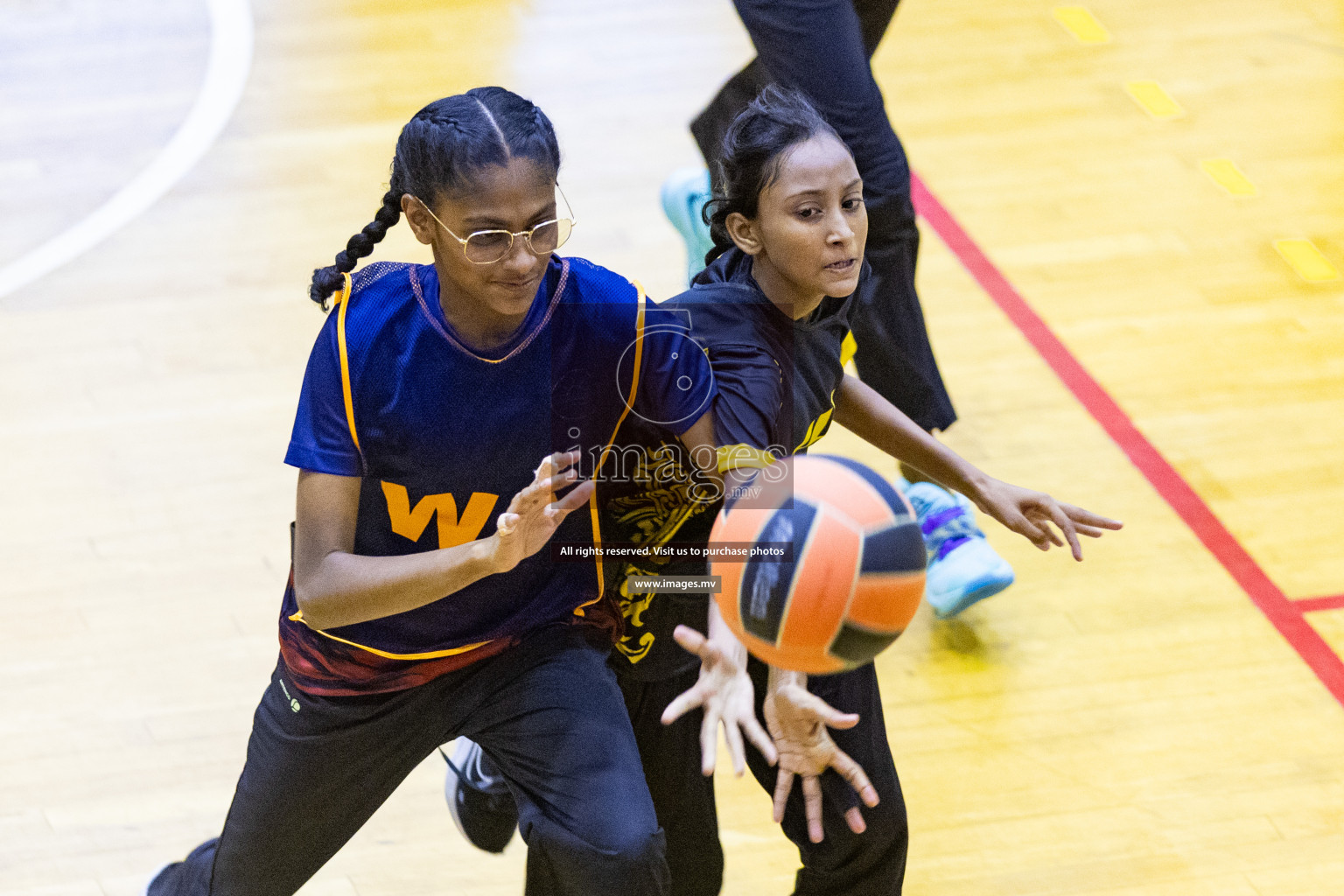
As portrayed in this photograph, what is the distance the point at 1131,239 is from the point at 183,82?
325cm

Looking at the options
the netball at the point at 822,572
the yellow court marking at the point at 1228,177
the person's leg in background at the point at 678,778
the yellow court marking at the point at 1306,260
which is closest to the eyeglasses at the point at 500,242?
the netball at the point at 822,572

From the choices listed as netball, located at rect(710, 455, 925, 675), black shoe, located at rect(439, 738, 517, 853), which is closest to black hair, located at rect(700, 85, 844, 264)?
netball, located at rect(710, 455, 925, 675)

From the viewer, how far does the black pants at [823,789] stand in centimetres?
229

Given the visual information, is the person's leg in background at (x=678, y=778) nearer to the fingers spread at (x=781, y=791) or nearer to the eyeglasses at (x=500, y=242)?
the fingers spread at (x=781, y=791)

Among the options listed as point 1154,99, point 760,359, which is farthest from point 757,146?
point 1154,99

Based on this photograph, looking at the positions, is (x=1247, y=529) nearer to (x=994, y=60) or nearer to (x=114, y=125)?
(x=994, y=60)

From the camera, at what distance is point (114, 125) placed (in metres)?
5.18

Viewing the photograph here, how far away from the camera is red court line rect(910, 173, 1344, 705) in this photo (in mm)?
3336

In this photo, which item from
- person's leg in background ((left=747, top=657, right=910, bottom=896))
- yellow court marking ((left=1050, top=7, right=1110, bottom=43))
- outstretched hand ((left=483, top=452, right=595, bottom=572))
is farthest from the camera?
yellow court marking ((left=1050, top=7, right=1110, bottom=43))

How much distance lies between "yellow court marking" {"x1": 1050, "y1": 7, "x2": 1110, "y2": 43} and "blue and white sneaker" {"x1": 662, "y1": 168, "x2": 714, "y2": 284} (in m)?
2.55

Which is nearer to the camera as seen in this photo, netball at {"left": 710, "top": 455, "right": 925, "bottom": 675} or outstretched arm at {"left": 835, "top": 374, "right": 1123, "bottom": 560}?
netball at {"left": 710, "top": 455, "right": 925, "bottom": 675}

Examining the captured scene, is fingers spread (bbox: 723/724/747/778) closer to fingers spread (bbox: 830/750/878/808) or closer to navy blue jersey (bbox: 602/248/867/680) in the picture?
fingers spread (bbox: 830/750/878/808)

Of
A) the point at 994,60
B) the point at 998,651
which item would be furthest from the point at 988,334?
the point at 994,60

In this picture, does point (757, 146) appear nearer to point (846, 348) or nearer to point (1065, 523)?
point (846, 348)
